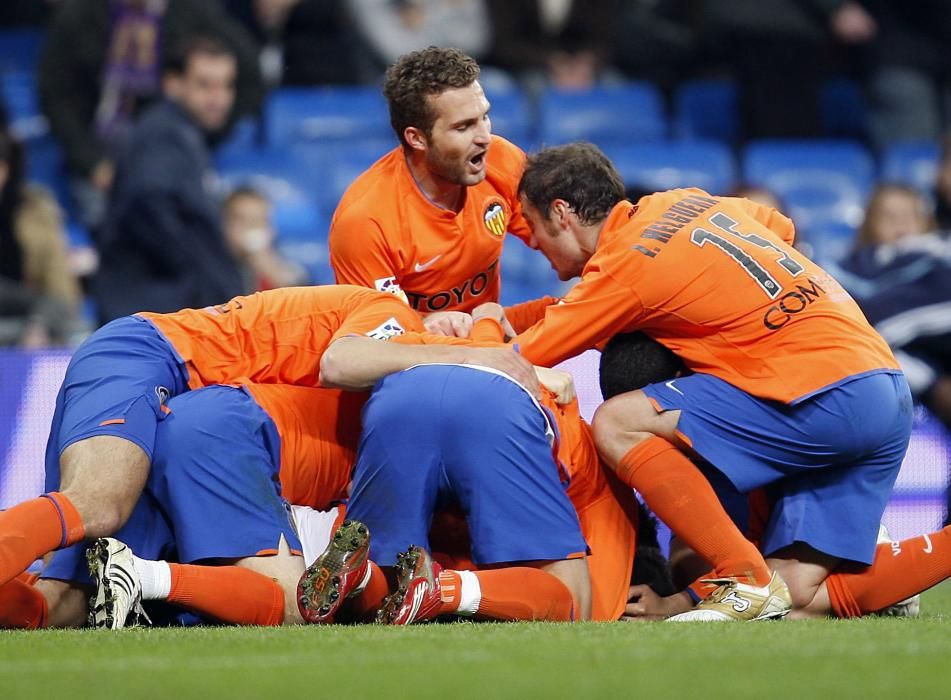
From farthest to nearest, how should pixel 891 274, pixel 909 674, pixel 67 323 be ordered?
pixel 67 323 → pixel 891 274 → pixel 909 674

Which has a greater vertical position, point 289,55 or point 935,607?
point 289,55

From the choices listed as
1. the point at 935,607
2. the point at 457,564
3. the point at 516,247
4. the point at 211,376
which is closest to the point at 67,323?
the point at 516,247

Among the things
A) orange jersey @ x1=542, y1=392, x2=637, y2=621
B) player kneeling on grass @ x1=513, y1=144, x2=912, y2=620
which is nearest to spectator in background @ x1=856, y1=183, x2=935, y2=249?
player kneeling on grass @ x1=513, y1=144, x2=912, y2=620

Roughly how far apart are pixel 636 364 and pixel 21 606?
196 cm

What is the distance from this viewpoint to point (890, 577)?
4902mm

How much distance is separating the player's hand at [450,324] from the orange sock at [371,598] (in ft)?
3.09

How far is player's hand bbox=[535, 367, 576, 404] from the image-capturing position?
16.2ft

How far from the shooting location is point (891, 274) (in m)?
7.75

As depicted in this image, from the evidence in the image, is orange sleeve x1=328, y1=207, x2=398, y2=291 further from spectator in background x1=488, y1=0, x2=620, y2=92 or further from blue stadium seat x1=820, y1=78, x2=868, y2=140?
blue stadium seat x1=820, y1=78, x2=868, y2=140

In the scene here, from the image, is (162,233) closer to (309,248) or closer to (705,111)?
(309,248)

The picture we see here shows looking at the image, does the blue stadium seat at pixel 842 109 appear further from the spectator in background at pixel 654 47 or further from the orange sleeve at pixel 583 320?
the orange sleeve at pixel 583 320

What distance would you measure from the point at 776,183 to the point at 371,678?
7.67 metres

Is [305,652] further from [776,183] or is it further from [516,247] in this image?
[776,183]

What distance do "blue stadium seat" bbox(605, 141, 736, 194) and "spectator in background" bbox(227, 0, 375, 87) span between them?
181 cm
